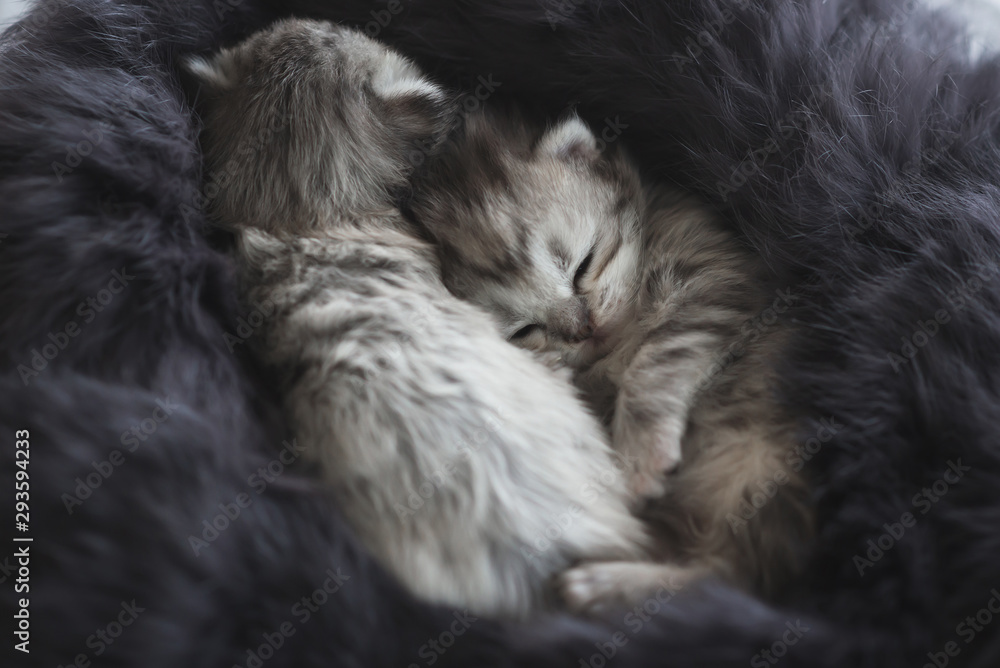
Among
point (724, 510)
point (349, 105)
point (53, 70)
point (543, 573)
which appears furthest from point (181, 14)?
point (724, 510)

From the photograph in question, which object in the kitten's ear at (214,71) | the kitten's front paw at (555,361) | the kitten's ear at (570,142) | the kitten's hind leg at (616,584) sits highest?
the kitten's ear at (570,142)

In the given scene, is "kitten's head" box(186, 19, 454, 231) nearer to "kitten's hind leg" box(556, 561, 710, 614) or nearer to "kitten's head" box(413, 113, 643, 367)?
"kitten's head" box(413, 113, 643, 367)

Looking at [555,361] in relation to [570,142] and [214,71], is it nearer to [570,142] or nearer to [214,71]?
[570,142]

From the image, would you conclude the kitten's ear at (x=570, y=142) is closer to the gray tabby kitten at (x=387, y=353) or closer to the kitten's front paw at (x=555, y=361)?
the gray tabby kitten at (x=387, y=353)

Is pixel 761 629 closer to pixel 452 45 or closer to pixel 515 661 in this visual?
pixel 515 661

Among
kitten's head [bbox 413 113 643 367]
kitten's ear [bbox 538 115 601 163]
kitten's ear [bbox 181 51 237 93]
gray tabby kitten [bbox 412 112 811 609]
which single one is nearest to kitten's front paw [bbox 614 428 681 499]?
gray tabby kitten [bbox 412 112 811 609]

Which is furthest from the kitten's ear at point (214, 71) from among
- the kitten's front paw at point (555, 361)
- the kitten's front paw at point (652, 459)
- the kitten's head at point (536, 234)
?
the kitten's front paw at point (652, 459)
